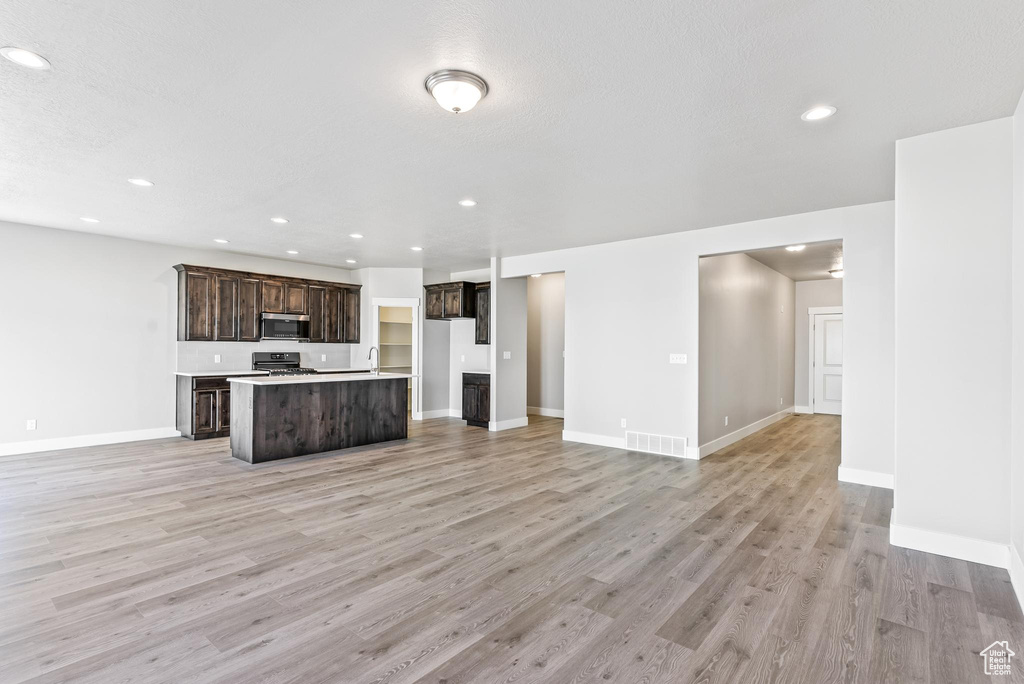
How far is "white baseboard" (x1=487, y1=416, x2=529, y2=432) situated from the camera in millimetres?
7677

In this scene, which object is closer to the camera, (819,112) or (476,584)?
(476,584)

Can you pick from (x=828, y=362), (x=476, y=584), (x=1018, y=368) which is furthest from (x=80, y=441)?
(x=828, y=362)

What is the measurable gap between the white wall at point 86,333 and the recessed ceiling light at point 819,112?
7607mm

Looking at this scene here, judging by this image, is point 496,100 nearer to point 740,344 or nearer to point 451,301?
point 740,344

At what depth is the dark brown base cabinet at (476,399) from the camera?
7.95 m

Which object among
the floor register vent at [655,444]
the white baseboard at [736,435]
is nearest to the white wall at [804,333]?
the white baseboard at [736,435]

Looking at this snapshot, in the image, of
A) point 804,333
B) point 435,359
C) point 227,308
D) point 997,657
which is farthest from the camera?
point 804,333

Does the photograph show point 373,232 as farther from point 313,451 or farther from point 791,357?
point 791,357

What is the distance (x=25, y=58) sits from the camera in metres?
2.37

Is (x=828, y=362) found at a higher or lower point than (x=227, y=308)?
lower

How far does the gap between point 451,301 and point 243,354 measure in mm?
3346

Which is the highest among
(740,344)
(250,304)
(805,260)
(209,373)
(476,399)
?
(805,260)

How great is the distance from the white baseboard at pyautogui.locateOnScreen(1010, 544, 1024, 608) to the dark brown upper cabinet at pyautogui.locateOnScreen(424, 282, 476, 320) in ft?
22.7

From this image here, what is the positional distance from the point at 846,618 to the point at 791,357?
27.8 feet
